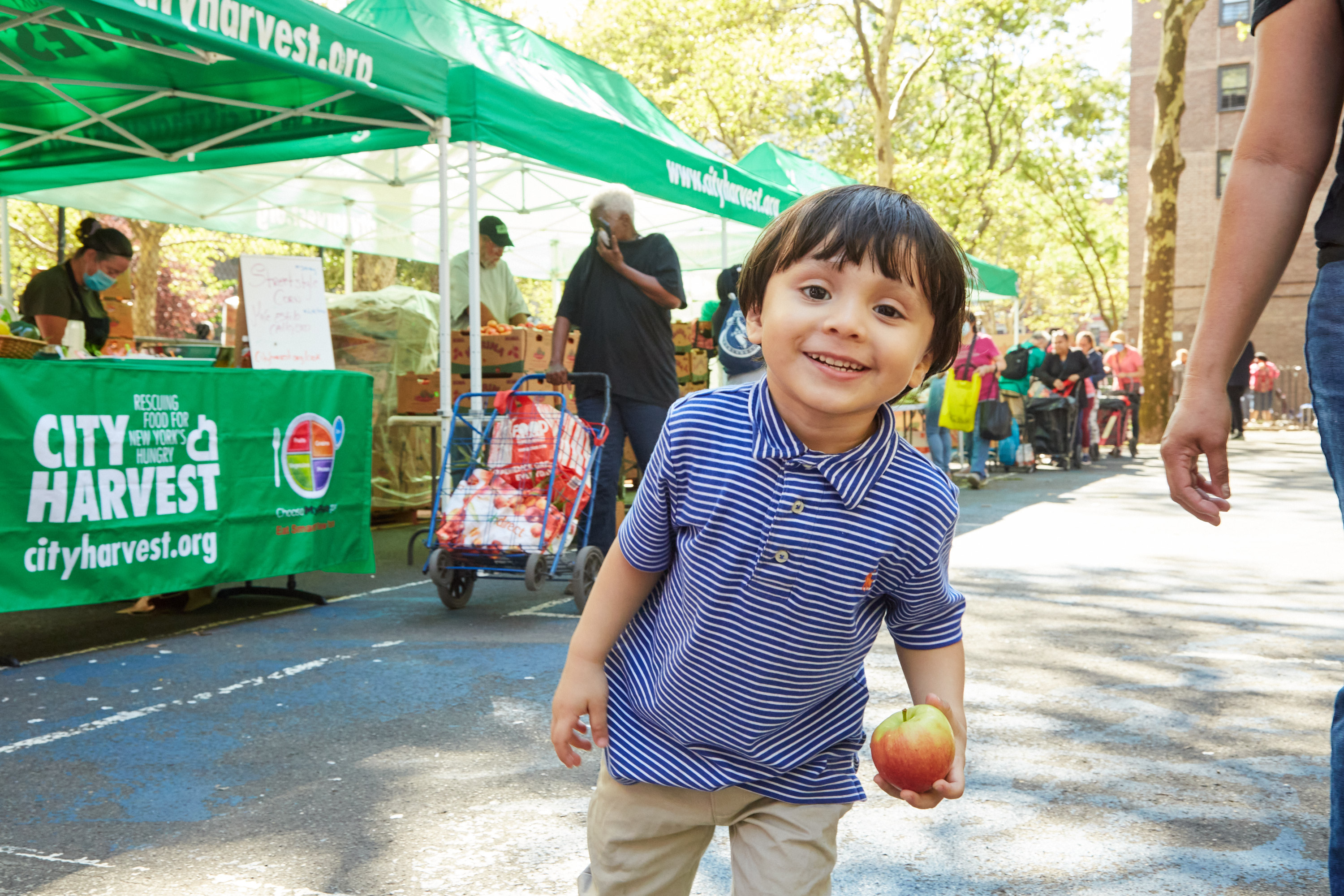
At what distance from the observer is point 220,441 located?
6125 millimetres

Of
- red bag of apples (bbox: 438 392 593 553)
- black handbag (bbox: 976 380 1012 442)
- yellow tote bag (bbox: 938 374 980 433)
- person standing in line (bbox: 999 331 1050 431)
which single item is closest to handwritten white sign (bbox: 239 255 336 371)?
red bag of apples (bbox: 438 392 593 553)

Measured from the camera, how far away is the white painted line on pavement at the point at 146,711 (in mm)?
4059

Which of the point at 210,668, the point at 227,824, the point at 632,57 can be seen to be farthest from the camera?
the point at 632,57

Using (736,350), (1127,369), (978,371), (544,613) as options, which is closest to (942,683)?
(544,613)

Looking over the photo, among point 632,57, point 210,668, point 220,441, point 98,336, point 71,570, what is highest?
point 632,57

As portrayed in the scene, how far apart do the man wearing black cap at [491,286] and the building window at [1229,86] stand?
37474 mm

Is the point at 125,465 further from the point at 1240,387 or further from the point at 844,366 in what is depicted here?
the point at 1240,387

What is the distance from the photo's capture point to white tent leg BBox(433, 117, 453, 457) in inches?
287

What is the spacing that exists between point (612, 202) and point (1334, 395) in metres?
5.73

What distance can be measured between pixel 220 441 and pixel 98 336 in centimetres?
270

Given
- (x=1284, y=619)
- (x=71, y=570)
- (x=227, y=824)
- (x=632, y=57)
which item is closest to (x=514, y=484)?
(x=71, y=570)

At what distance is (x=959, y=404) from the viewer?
44.3 feet

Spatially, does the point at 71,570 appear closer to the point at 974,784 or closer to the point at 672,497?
the point at 974,784

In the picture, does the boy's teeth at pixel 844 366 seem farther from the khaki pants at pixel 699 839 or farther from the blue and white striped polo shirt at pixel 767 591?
the khaki pants at pixel 699 839
